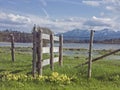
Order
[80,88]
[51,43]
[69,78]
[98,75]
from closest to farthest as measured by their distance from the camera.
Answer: [80,88] → [69,78] → [98,75] → [51,43]

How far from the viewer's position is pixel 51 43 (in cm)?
2133

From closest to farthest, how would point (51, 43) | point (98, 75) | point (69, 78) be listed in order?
point (69, 78), point (98, 75), point (51, 43)

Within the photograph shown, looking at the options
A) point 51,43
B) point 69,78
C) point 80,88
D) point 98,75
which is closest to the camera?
point 80,88

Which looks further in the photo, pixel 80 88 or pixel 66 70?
pixel 66 70

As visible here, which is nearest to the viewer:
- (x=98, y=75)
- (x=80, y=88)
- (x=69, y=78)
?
Answer: (x=80, y=88)

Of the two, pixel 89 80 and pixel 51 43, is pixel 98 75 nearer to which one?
pixel 89 80

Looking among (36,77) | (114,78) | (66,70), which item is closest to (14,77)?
(36,77)

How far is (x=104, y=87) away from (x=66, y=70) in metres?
3.38

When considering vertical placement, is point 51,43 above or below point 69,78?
above

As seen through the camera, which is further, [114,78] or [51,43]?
[51,43]

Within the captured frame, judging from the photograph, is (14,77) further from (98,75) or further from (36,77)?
(98,75)

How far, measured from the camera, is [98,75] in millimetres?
19578

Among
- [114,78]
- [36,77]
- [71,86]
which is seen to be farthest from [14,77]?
[114,78]

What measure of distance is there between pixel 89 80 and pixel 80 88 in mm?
1882
